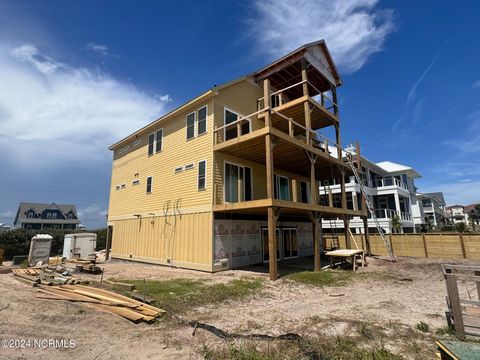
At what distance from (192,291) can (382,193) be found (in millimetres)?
31816

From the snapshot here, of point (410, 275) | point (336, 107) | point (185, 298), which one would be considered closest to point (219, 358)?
point (185, 298)

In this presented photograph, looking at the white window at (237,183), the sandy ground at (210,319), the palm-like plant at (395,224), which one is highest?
the white window at (237,183)

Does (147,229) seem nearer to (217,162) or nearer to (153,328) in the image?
(217,162)

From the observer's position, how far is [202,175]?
1539 centimetres

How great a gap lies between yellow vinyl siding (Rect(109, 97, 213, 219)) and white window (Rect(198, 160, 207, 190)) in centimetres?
23

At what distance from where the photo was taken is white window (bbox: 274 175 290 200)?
18906mm

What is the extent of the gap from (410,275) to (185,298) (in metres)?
10.9

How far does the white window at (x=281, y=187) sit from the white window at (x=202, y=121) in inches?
239

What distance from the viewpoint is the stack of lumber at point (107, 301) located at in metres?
6.60

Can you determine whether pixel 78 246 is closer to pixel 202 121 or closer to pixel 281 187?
pixel 202 121

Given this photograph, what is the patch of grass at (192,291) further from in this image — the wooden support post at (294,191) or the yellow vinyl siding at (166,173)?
the wooden support post at (294,191)

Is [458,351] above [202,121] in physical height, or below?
below

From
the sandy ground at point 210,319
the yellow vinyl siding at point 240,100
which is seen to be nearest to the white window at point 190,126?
the yellow vinyl siding at point 240,100

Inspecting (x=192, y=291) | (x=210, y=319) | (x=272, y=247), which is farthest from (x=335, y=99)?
(x=210, y=319)
